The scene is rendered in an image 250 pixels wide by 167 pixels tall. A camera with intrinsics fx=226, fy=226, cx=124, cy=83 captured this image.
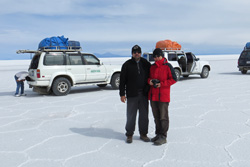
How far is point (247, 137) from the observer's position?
12.7ft

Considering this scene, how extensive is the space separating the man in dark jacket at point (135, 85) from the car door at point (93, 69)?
5.67 meters

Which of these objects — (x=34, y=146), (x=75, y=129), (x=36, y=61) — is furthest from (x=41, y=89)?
(x=34, y=146)

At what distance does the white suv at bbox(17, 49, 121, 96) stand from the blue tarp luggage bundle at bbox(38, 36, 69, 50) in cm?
19

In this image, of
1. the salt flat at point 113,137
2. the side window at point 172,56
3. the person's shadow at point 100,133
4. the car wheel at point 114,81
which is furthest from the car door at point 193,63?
the person's shadow at point 100,133

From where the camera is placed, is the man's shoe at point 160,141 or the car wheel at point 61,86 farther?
the car wheel at point 61,86

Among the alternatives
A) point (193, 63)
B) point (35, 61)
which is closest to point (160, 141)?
point (35, 61)

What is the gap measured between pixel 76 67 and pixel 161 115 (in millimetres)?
5985

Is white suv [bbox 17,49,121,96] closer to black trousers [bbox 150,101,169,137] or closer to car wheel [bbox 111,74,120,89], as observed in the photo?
car wheel [bbox 111,74,120,89]

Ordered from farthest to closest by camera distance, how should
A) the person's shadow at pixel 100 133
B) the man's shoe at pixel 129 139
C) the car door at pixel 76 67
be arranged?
the car door at pixel 76 67, the person's shadow at pixel 100 133, the man's shoe at pixel 129 139

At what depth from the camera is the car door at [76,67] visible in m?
8.73

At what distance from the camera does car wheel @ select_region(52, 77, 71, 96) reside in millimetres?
8375

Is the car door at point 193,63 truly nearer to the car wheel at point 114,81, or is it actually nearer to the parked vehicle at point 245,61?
the parked vehicle at point 245,61

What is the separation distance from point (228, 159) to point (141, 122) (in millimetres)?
1392

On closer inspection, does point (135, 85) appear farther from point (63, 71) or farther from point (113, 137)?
point (63, 71)
